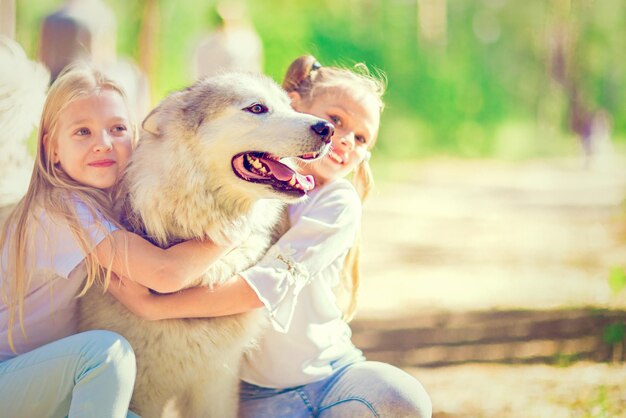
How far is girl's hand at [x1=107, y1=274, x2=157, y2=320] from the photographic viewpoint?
239cm

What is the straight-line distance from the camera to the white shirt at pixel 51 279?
2.32 m

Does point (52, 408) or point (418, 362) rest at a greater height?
point (52, 408)

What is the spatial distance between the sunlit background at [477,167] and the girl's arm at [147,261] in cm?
114

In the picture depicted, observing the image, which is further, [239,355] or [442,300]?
[442,300]

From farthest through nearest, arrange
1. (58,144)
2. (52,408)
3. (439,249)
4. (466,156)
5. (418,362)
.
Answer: (466,156)
(439,249)
(418,362)
(58,144)
(52,408)

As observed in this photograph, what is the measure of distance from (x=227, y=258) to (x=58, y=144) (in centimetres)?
69

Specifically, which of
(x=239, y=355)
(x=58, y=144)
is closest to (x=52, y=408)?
(x=239, y=355)

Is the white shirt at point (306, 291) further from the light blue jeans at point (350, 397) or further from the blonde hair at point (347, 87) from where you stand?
the blonde hair at point (347, 87)

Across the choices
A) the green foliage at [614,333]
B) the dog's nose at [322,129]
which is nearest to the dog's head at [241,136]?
the dog's nose at [322,129]

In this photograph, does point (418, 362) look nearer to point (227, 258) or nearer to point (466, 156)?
point (227, 258)

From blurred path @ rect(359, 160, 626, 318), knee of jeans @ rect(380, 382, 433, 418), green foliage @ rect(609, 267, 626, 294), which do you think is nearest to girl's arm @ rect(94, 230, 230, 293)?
knee of jeans @ rect(380, 382, 433, 418)

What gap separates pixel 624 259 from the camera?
7.50 metres

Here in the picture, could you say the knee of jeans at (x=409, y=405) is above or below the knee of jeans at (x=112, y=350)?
below

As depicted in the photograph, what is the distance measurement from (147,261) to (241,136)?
20.1 inches
